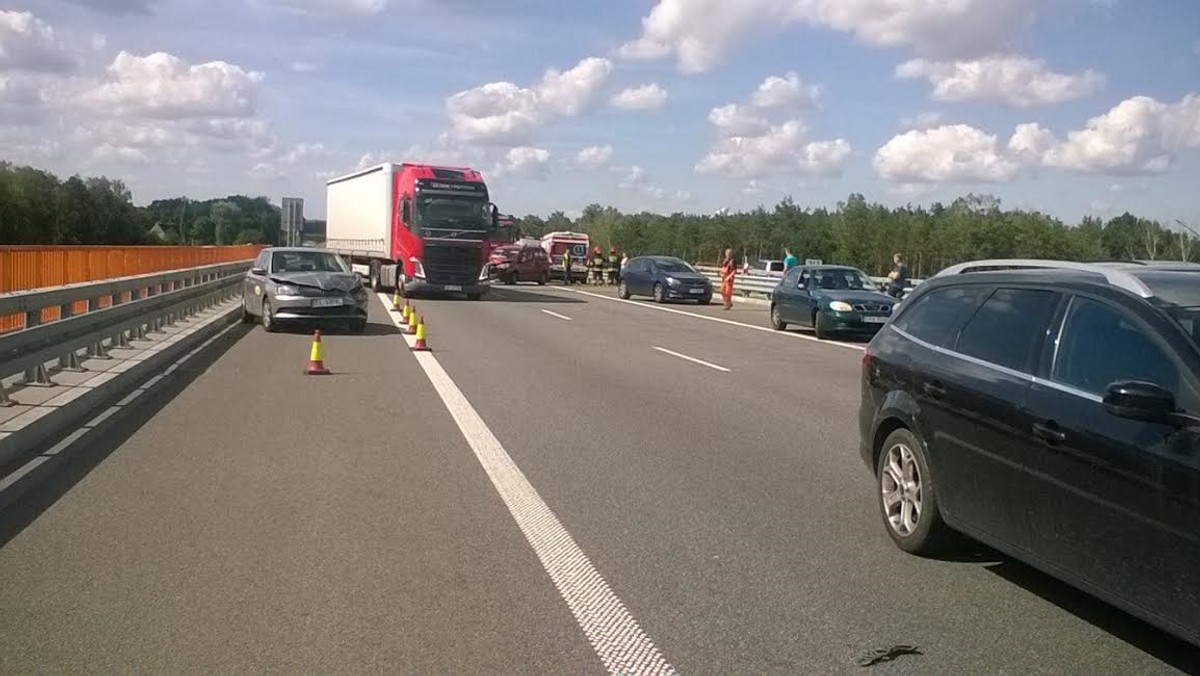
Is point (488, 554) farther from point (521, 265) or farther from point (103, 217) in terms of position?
point (103, 217)

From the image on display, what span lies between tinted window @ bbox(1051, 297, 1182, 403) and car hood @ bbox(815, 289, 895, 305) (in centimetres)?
1694

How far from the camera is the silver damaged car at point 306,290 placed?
2003cm

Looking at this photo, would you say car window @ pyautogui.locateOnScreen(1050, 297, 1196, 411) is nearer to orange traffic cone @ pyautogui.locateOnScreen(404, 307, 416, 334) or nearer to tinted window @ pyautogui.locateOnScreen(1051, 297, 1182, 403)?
tinted window @ pyautogui.locateOnScreen(1051, 297, 1182, 403)

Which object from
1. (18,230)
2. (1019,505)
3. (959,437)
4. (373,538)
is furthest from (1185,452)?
(18,230)

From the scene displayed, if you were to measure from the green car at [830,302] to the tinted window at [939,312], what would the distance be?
1410 centimetres

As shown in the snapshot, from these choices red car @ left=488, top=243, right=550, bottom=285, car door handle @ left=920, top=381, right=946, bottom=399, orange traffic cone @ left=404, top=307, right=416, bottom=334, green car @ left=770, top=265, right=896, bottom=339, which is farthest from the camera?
red car @ left=488, top=243, right=550, bottom=285

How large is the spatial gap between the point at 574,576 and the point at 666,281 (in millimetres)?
29804

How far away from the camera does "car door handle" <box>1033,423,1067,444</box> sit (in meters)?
4.93

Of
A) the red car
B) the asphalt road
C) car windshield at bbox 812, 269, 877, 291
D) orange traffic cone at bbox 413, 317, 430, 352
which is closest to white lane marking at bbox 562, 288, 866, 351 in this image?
car windshield at bbox 812, 269, 877, 291

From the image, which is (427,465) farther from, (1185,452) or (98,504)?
(1185,452)

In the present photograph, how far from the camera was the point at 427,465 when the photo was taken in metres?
8.74

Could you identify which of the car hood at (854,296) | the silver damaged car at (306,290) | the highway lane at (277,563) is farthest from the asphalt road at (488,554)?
the car hood at (854,296)

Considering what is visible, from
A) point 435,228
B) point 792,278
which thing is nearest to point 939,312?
point 792,278

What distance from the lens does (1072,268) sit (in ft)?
18.8
